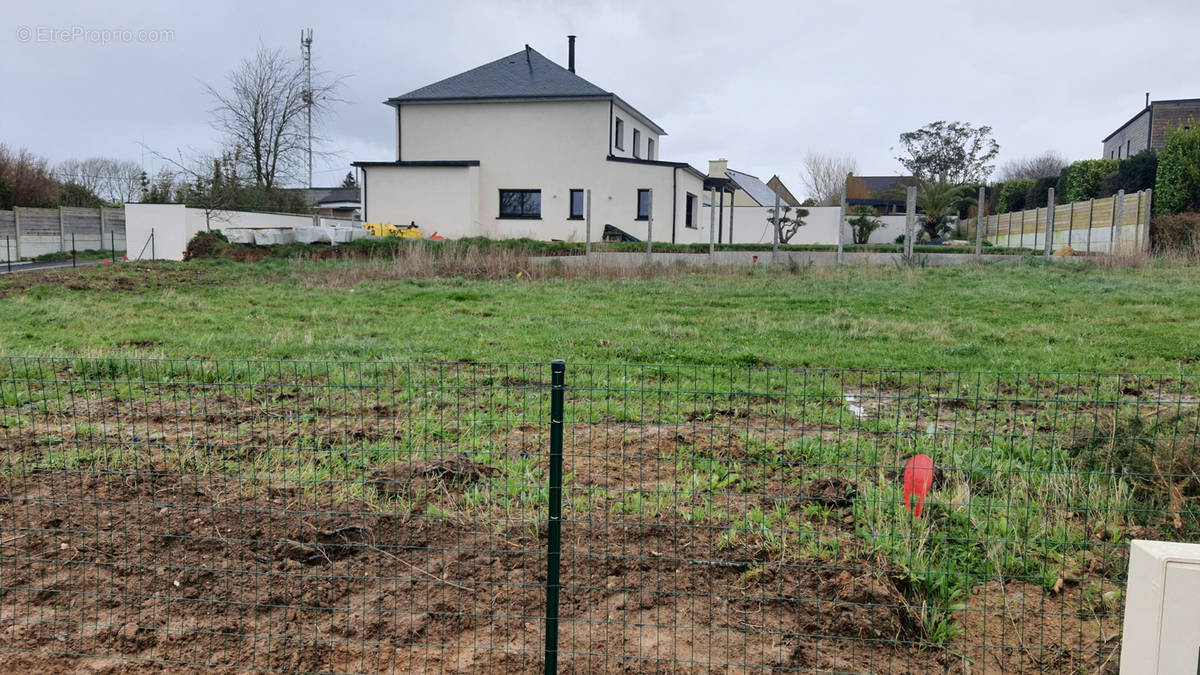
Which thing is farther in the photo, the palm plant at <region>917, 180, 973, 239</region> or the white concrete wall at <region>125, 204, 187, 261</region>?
the palm plant at <region>917, 180, 973, 239</region>

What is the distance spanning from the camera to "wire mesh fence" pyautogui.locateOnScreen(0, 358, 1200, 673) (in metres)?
3.15

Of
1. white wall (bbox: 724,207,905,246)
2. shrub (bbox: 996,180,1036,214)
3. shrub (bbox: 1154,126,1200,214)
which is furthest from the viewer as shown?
white wall (bbox: 724,207,905,246)

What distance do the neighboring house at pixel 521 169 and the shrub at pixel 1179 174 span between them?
50.3 ft

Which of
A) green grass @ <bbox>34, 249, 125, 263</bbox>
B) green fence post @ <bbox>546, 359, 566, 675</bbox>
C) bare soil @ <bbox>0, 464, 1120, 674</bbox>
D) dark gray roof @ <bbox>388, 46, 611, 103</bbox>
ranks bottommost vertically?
bare soil @ <bbox>0, 464, 1120, 674</bbox>

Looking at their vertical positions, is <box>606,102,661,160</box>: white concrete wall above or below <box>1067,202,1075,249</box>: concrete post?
above

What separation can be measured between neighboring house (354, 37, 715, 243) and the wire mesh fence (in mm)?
27081

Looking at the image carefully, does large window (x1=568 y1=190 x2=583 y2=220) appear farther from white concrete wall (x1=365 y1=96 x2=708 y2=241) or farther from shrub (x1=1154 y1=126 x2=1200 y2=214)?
shrub (x1=1154 y1=126 x2=1200 y2=214)

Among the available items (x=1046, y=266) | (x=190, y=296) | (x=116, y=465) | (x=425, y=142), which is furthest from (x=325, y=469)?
(x=425, y=142)

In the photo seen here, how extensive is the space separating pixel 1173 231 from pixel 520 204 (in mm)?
21403

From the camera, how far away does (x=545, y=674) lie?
116 inches

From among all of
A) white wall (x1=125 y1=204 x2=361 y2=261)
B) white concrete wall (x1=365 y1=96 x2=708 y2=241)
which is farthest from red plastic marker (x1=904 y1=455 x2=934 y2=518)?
white wall (x1=125 y1=204 x2=361 y2=261)

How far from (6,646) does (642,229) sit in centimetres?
2950

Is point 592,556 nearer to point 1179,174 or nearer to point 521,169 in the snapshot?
point 1179,174

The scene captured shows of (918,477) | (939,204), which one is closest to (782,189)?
(939,204)
